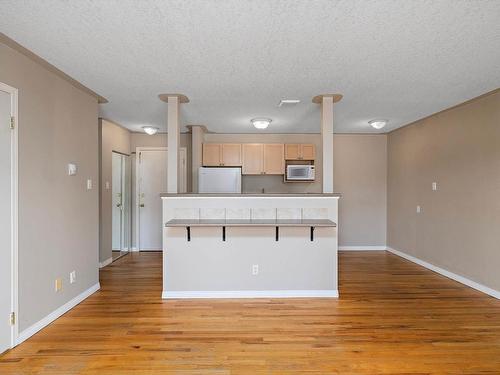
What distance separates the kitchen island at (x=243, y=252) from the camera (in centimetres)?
355

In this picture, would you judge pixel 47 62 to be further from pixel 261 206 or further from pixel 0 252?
pixel 261 206

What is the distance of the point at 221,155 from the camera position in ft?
18.7

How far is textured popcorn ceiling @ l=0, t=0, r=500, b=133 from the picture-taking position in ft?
6.28

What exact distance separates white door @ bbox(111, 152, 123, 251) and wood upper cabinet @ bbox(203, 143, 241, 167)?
1.63m

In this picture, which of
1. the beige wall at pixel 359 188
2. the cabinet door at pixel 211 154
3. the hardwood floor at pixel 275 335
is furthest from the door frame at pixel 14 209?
the beige wall at pixel 359 188

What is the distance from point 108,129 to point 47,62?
92.9 inches

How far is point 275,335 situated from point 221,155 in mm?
3661

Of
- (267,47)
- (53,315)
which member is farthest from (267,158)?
(53,315)

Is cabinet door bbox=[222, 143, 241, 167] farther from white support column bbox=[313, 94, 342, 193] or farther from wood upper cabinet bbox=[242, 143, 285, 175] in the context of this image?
white support column bbox=[313, 94, 342, 193]

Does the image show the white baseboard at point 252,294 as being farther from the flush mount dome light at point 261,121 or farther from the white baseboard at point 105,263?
the flush mount dome light at point 261,121

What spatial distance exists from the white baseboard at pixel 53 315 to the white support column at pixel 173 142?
59.1 inches

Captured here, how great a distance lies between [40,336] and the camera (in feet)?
8.58

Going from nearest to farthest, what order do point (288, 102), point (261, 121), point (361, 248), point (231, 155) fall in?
point (288, 102), point (261, 121), point (231, 155), point (361, 248)

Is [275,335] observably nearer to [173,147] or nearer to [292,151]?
[173,147]
